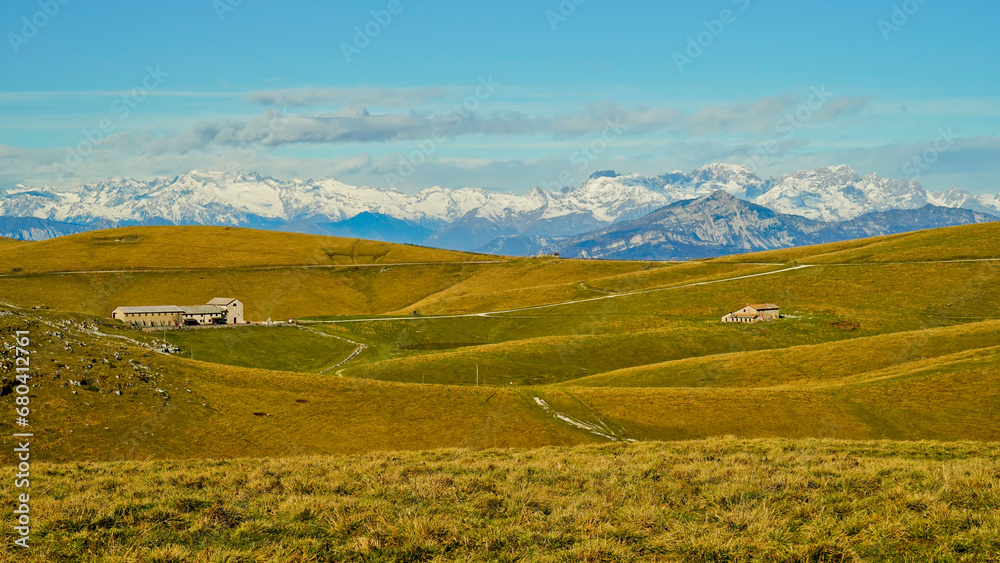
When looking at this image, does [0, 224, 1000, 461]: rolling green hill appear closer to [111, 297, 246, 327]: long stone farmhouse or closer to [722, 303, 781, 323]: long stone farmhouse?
[722, 303, 781, 323]: long stone farmhouse

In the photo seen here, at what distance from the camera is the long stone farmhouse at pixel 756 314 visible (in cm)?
13412

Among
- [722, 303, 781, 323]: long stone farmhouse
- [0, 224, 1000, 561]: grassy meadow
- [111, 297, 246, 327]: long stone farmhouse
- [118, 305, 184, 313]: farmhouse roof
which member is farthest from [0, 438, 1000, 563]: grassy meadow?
[118, 305, 184, 313]: farmhouse roof

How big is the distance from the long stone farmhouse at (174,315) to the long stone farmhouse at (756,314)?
115m

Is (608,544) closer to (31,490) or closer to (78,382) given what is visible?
(31,490)

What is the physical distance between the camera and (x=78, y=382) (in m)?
46.3

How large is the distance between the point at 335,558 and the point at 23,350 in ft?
154

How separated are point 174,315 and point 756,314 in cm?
13137

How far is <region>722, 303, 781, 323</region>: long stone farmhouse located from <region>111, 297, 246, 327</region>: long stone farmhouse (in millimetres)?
115239

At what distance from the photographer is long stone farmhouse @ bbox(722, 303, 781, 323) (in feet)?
440

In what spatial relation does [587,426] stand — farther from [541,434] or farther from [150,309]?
[150,309]

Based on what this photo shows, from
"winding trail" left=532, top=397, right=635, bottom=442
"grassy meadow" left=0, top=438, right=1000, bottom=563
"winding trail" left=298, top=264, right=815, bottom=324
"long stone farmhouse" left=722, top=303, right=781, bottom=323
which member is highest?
"winding trail" left=298, top=264, right=815, bottom=324

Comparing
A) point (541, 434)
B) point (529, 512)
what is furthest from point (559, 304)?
point (529, 512)

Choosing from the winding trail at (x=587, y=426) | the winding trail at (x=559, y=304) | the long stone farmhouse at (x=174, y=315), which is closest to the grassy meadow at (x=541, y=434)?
the winding trail at (x=587, y=426)

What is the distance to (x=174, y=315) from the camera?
459 ft
